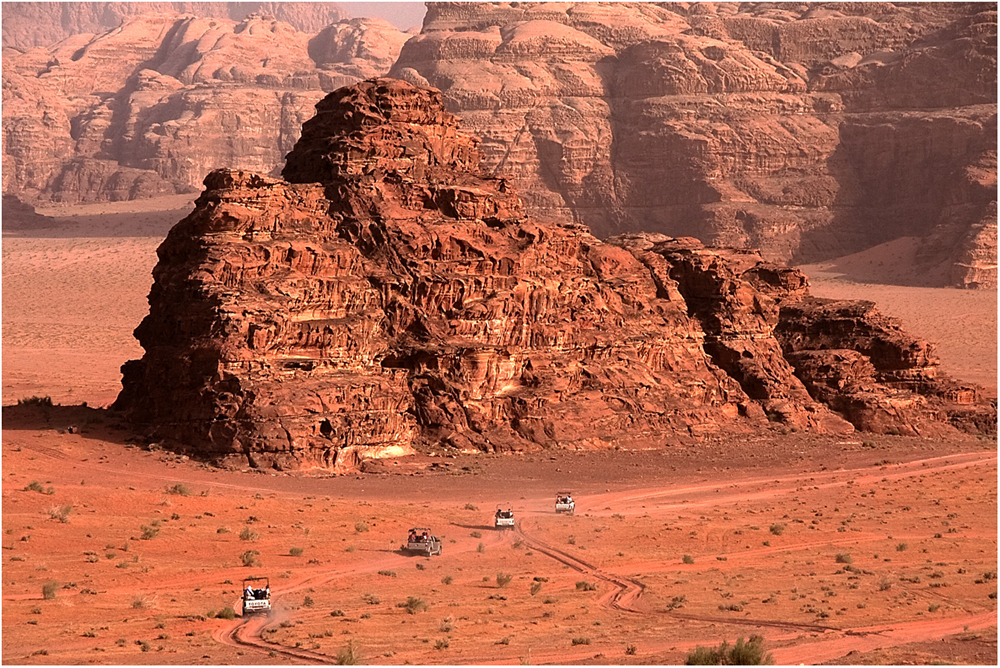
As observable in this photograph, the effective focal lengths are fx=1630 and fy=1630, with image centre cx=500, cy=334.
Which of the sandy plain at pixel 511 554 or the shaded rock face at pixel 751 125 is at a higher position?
the shaded rock face at pixel 751 125

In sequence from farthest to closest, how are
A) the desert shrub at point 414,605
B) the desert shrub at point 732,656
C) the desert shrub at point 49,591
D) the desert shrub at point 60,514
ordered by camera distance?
the desert shrub at point 60,514 < the desert shrub at point 414,605 < the desert shrub at point 49,591 < the desert shrub at point 732,656

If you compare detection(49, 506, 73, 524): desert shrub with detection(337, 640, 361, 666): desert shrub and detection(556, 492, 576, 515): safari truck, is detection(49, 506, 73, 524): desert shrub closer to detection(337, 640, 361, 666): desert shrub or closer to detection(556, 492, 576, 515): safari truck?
detection(337, 640, 361, 666): desert shrub

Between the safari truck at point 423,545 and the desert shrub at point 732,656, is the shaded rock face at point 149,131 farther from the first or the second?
the desert shrub at point 732,656

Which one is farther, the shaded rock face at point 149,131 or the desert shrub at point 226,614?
the shaded rock face at point 149,131

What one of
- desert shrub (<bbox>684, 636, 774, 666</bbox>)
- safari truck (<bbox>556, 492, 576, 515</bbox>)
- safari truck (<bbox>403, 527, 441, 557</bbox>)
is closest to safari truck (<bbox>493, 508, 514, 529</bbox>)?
safari truck (<bbox>556, 492, 576, 515</bbox>)

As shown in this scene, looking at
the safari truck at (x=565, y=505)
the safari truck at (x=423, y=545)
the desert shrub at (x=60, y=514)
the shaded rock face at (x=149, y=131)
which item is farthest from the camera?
the shaded rock face at (x=149, y=131)

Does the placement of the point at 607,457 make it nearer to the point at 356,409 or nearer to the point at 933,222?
the point at 356,409

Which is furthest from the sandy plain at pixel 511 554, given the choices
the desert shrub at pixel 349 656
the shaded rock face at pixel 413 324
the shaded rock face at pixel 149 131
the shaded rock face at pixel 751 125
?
the shaded rock face at pixel 149 131

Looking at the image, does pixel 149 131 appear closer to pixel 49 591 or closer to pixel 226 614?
pixel 49 591
